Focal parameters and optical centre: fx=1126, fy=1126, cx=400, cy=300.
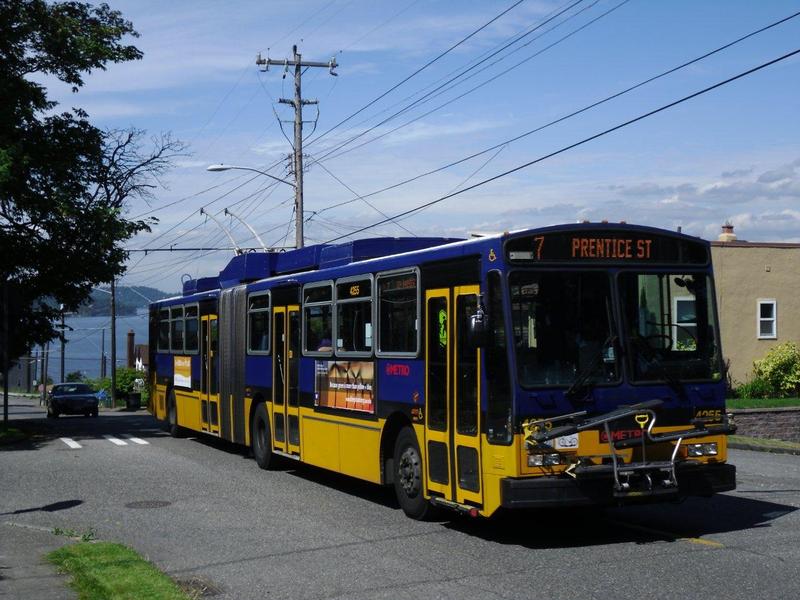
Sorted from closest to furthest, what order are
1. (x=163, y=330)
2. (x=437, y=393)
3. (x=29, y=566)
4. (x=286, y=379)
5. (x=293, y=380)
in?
(x=29, y=566), (x=437, y=393), (x=293, y=380), (x=286, y=379), (x=163, y=330)

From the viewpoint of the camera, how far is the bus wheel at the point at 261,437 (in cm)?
1772

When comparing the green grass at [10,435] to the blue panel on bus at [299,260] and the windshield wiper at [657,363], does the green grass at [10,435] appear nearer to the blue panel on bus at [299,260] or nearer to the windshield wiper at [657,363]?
the blue panel on bus at [299,260]

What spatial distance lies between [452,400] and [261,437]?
295 inches

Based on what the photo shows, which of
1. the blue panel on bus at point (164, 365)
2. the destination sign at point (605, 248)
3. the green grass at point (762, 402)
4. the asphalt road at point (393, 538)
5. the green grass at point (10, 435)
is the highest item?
the destination sign at point (605, 248)

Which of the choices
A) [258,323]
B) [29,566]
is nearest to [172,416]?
[258,323]

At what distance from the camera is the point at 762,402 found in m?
30.5

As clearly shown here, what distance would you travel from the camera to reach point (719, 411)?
1097 cm

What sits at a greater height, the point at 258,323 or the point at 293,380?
the point at 258,323

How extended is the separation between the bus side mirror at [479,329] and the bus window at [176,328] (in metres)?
14.5

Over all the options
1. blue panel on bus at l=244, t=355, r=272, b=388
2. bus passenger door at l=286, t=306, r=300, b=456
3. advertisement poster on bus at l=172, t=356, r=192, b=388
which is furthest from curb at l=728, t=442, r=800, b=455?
advertisement poster on bus at l=172, t=356, r=192, b=388

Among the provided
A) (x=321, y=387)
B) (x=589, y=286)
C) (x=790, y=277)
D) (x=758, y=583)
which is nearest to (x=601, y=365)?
(x=589, y=286)

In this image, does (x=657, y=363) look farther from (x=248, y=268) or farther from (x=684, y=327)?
(x=248, y=268)

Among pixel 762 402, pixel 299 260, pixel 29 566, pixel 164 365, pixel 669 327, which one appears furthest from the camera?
pixel 762 402

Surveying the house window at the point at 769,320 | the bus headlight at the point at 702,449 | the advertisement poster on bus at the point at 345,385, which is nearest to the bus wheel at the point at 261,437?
the advertisement poster on bus at the point at 345,385
